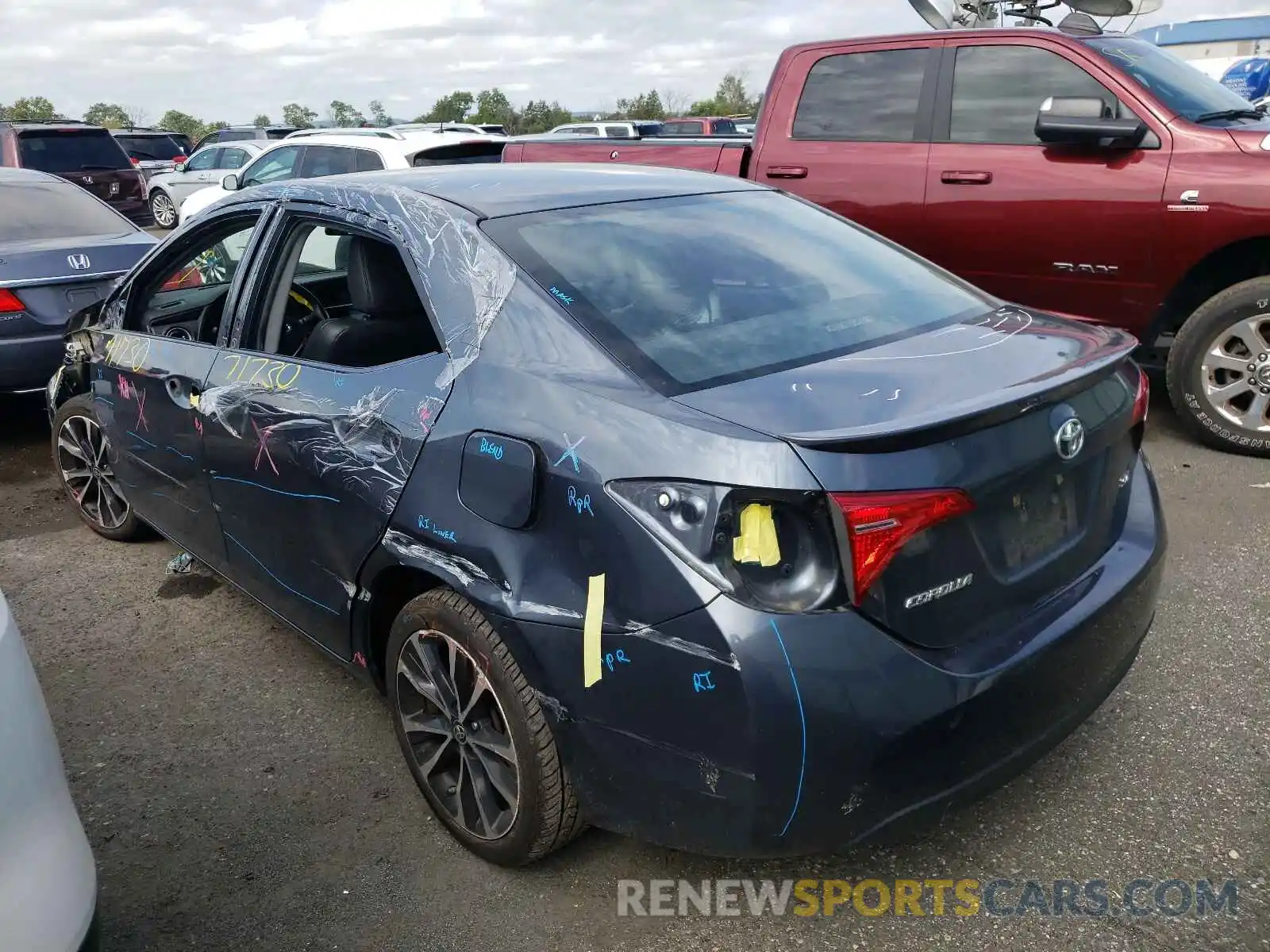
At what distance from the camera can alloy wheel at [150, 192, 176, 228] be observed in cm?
1806

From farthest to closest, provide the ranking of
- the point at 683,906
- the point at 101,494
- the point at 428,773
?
the point at 101,494 < the point at 428,773 < the point at 683,906

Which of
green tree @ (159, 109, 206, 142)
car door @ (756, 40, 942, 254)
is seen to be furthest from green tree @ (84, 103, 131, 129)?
car door @ (756, 40, 942, 254)

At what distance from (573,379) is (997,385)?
888mm

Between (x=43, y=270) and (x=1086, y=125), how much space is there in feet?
18.4

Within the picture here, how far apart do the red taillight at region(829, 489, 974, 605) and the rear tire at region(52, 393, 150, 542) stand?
357 centimetres

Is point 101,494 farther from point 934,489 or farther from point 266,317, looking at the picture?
point 934,489

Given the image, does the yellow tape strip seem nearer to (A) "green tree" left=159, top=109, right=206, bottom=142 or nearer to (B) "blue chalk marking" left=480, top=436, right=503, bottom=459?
(B) "blue chalk marking" left=480, top=436, right=503, bottom=459

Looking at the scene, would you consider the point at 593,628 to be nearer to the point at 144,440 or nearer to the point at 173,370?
the point at 173,370

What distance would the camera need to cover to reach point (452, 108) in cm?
4828

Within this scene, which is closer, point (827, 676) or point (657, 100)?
point (827, 676)

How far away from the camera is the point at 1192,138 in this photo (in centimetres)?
491

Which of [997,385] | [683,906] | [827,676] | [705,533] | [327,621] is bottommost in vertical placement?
[683,906]

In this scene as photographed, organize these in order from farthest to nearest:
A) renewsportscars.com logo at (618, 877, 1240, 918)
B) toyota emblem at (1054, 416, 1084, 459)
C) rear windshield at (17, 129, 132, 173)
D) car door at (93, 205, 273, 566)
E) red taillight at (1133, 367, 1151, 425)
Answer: rear windshield at (17, 129, 132, 173)
car door at (93, 205, 273, 566)
red taillight at (1133, 367, 1151, 425)
renewsportscars.com logo at (618, 877, 1240, 918)
toyota emblem at (1054, 416, 1084, 459)

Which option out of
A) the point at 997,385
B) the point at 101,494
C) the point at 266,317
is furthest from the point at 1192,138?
the point at 101,494
